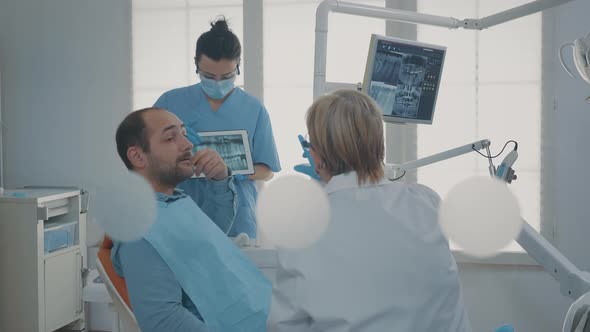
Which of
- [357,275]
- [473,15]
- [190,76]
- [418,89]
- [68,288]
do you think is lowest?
[68,288]

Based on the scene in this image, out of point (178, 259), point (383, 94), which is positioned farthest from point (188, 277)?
point (383, 94)

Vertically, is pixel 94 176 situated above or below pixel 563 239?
above

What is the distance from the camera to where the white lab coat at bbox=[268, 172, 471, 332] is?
3.36 feet

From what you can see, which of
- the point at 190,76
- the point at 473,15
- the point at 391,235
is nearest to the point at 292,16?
the point at 190,76

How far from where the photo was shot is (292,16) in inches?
130

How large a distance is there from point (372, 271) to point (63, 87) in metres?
3.08

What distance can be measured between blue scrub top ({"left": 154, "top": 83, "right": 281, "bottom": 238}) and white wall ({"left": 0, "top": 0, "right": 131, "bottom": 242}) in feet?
4.22

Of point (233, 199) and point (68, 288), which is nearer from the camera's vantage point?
Result: point (233, 199)

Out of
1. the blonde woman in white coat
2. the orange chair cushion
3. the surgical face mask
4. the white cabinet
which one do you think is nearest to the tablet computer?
the surgical face mask

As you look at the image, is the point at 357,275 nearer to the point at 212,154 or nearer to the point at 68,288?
the point at 212,154

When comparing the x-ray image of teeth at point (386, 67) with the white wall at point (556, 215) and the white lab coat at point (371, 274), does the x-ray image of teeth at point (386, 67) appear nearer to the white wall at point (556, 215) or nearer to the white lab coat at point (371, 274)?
the white lab coat at point (371, 274)

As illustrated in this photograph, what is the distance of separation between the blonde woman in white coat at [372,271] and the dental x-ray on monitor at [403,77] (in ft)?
2.32

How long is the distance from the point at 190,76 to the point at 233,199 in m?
1.57

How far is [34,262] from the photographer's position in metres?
3.10
